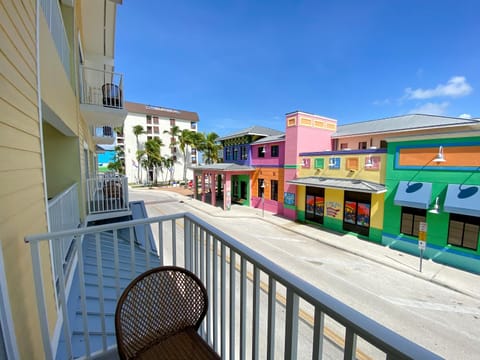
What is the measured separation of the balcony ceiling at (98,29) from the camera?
18.0 feet

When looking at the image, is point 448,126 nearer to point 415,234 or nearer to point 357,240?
point 415,234

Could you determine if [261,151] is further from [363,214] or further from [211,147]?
[211,147]

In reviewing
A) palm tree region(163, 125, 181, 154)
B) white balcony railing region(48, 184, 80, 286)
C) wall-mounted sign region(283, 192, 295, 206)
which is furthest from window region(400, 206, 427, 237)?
palm tree region(163, 125, 181, 154)

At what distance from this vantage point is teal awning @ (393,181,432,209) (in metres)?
7.99

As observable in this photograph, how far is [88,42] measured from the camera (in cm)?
718

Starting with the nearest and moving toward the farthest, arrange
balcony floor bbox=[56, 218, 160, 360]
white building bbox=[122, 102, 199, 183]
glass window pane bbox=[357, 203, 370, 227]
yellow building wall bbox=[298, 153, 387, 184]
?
1. balcony floor bbox=[56, 218, 160, 360]
2. yellow building wall bbox=[298, 153, 387, 184]
3. glass window pane bbox=[357, 203, 370, 227]
4. white building bbox=[122, 102, 199, 183]

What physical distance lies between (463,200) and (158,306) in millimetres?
9911

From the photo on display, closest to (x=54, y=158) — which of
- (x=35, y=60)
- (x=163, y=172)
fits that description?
(x=35, y=60)

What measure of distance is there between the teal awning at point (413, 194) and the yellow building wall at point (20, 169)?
10.5 meters

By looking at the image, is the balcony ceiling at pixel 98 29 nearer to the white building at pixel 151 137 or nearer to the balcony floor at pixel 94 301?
the balcony floor at pixel 94 301

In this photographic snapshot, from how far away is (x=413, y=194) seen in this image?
837cm

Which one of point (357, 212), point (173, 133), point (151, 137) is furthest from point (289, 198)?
point (151, 137)

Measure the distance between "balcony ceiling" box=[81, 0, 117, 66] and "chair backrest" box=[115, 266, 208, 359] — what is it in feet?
20.7

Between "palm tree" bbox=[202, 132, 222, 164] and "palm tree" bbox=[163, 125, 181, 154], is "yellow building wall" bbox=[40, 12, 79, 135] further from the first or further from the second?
"palm tree" bbox=[163, 125, 181, 154]
